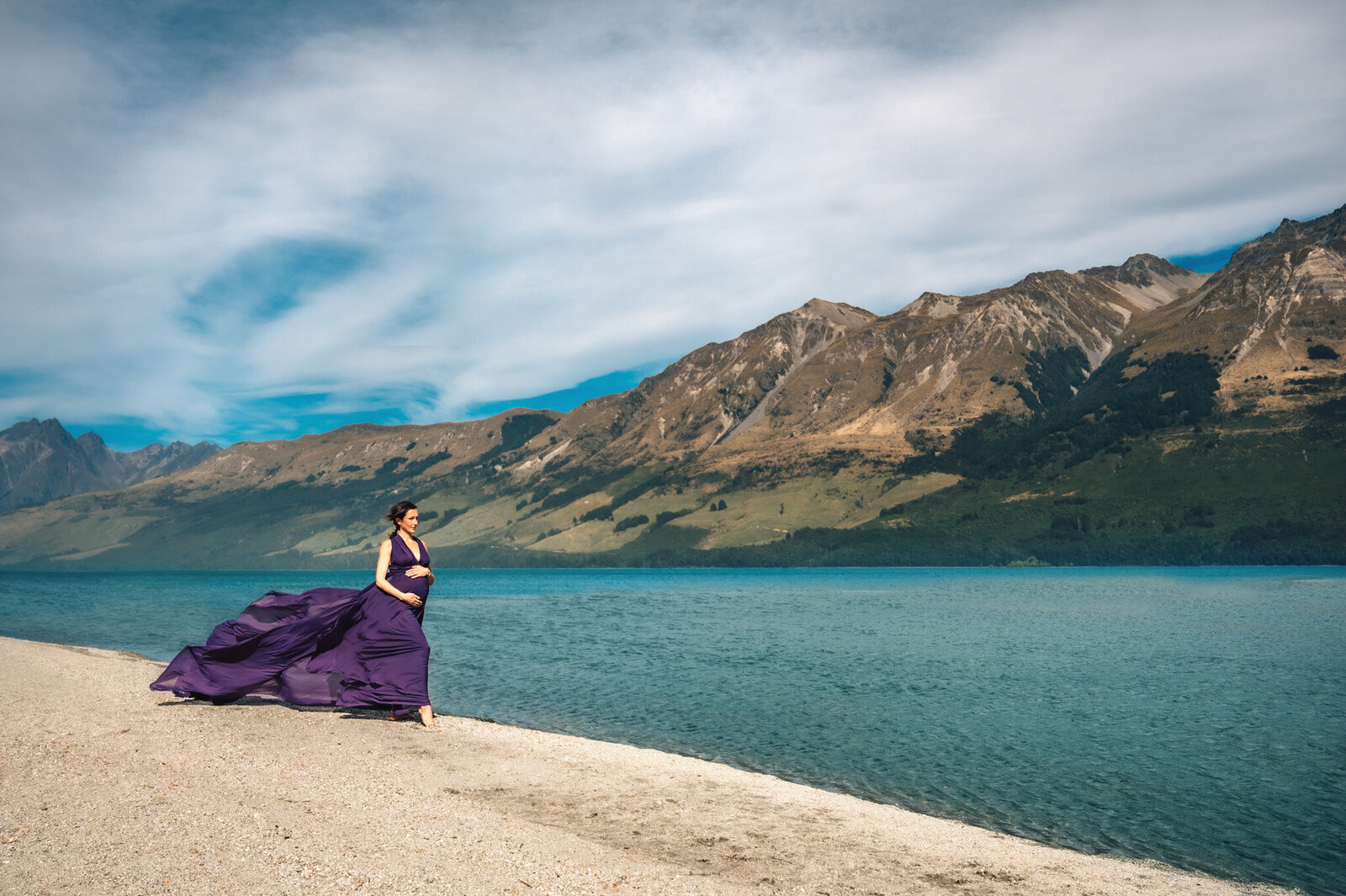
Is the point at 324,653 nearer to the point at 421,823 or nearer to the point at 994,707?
the point at 421,823

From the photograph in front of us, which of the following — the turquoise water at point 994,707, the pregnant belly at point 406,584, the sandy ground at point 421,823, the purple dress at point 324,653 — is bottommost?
the turquoise water at point 994,707

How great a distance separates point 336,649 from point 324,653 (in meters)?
0.43

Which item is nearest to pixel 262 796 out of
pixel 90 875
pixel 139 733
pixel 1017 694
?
pixel 90 875

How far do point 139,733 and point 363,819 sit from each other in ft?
28.5

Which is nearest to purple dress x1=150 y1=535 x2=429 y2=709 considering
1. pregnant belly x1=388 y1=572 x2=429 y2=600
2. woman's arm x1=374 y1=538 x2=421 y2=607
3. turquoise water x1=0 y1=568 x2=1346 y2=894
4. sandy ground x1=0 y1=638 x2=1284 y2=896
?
pregnant belly x1=388 y1=572 x2=429 y2=600

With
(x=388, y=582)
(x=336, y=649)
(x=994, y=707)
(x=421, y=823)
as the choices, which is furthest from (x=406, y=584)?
(x=994, y=707)

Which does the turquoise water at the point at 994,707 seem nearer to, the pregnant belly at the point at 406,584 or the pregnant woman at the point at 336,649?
the pregnant woman at the point at 336,649

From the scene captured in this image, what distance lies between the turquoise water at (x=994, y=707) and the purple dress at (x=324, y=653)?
9415 mm

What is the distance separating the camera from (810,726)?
29.0m

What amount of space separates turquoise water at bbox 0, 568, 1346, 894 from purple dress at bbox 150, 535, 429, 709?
9.41 metres

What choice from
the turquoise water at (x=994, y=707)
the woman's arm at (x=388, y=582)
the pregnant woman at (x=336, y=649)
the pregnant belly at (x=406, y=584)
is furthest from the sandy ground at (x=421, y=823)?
the turquoise water at (x=994, y=707)

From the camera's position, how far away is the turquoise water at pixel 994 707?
19.0m

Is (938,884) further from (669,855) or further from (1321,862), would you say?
(1321,862)

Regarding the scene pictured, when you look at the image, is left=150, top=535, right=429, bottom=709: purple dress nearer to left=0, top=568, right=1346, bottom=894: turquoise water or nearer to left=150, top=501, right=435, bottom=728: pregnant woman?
left=150, top=501, right=435, bottom=728: pregnant woman
